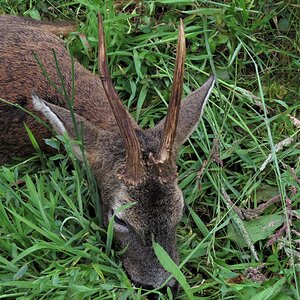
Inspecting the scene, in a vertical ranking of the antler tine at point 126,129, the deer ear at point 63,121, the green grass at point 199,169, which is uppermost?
the antler tine at point 126,129

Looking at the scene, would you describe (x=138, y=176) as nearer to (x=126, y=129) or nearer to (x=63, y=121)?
(x=126, y=129)

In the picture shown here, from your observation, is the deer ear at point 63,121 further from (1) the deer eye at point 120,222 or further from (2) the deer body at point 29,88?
(1) the deer eye at point 120,222

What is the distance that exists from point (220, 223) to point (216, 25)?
194 centimetres

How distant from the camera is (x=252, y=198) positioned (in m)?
5.72

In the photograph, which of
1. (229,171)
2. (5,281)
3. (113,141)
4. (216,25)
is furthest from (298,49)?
(5,281)

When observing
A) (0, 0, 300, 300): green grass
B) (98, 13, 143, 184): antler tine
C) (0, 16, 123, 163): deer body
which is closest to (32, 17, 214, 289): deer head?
(98, 13, 143, 184): antler tine

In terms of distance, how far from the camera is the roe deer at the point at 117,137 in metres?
4.59

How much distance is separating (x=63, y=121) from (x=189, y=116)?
905 mm

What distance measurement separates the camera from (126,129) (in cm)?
451

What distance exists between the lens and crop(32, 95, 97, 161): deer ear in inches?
194

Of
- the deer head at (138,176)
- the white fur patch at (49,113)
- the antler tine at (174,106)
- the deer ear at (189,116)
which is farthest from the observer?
the deer ear at (189,116)

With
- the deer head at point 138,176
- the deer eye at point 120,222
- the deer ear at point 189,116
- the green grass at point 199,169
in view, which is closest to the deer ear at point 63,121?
the deer head at point 138,176

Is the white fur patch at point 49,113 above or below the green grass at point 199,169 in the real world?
above

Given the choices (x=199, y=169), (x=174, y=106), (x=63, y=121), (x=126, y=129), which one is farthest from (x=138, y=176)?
(x=199, y=169)
